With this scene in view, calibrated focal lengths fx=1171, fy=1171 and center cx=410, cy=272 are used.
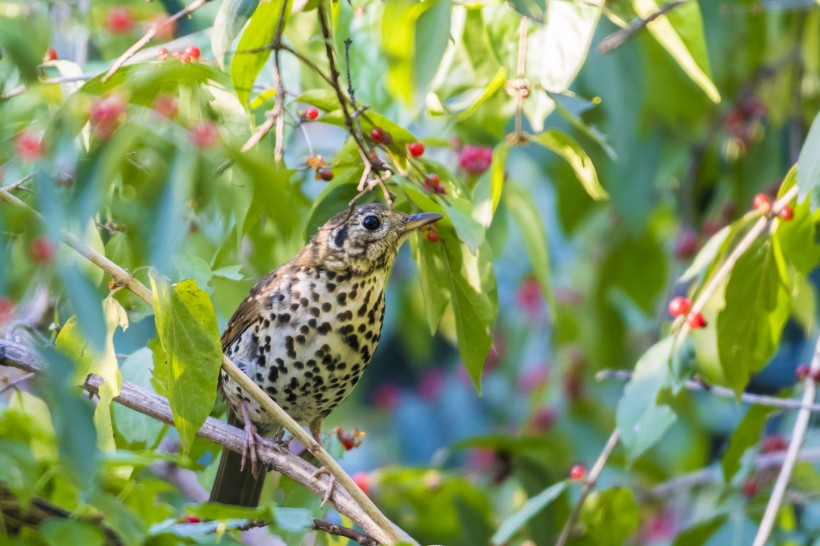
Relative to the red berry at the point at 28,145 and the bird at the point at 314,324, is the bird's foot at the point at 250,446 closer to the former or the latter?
the bird at the point at 314,324

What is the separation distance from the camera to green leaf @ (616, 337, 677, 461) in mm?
3195

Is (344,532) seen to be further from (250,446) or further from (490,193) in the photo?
(490,193)

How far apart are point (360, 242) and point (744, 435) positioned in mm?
1305

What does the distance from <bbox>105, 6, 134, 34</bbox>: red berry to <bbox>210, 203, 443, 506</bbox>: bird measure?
1315 millimetres

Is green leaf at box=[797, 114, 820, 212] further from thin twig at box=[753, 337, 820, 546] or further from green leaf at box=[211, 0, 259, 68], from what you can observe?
green leaf at box=[211, 0, 259, 68]

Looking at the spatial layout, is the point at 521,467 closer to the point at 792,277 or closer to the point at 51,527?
the point at 792,277

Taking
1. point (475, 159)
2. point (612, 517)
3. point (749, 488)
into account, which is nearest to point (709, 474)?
point (749, 488)

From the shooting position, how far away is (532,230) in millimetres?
3469

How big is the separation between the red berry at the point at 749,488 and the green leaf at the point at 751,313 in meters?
1.24

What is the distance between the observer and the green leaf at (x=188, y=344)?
228 cm

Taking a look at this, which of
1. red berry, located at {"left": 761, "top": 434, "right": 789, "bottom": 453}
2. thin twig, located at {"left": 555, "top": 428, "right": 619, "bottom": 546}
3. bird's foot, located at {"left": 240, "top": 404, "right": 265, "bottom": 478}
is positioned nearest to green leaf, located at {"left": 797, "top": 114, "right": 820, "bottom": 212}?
thin twig, located at {"left": 555, "top": 428, "right": 619, "bottom": 546}

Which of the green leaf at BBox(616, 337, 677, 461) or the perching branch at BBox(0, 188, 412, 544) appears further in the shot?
the green leaf at BBox(616, 337, 677, 461)

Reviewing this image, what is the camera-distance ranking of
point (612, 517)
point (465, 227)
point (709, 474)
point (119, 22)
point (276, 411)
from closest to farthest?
1. point (276, 411)
2. point (465, 227)
3. point (612, 517)
4. point (119, 22)
5. point (709, 474)

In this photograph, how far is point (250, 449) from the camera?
2.98 metres
